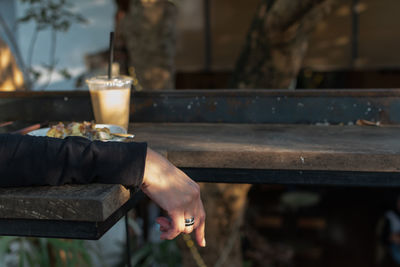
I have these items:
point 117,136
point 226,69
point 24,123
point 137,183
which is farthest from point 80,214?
point 226,69

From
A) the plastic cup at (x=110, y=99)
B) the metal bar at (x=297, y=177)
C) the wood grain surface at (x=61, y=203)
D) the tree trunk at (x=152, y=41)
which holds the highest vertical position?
the tree trunk at (x=152, y=41)

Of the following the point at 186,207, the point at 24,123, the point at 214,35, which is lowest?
the point at 186,207

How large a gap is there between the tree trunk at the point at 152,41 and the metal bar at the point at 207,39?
2346mm

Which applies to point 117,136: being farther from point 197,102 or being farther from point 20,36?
point 20,36

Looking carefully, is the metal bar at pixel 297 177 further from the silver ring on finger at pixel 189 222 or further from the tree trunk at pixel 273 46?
the tree trunk at pixel 273 46

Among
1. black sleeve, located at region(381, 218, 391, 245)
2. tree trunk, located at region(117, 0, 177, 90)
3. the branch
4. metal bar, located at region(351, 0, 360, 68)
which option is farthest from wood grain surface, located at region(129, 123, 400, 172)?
metal bar, located at region(351, 0, 360, 68)

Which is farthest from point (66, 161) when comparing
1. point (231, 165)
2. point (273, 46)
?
point (273, 46)

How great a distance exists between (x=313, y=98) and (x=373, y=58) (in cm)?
377

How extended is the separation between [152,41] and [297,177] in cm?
177

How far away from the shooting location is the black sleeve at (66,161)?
997mm

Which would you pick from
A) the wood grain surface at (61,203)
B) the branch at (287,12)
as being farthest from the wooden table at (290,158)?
the branch at (287,12)

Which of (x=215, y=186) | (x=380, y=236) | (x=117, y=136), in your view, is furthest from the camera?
(x=380, y=236)

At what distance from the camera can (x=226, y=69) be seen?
5277 mm

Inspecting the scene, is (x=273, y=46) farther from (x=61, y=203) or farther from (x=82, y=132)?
(x=61, y=203)
